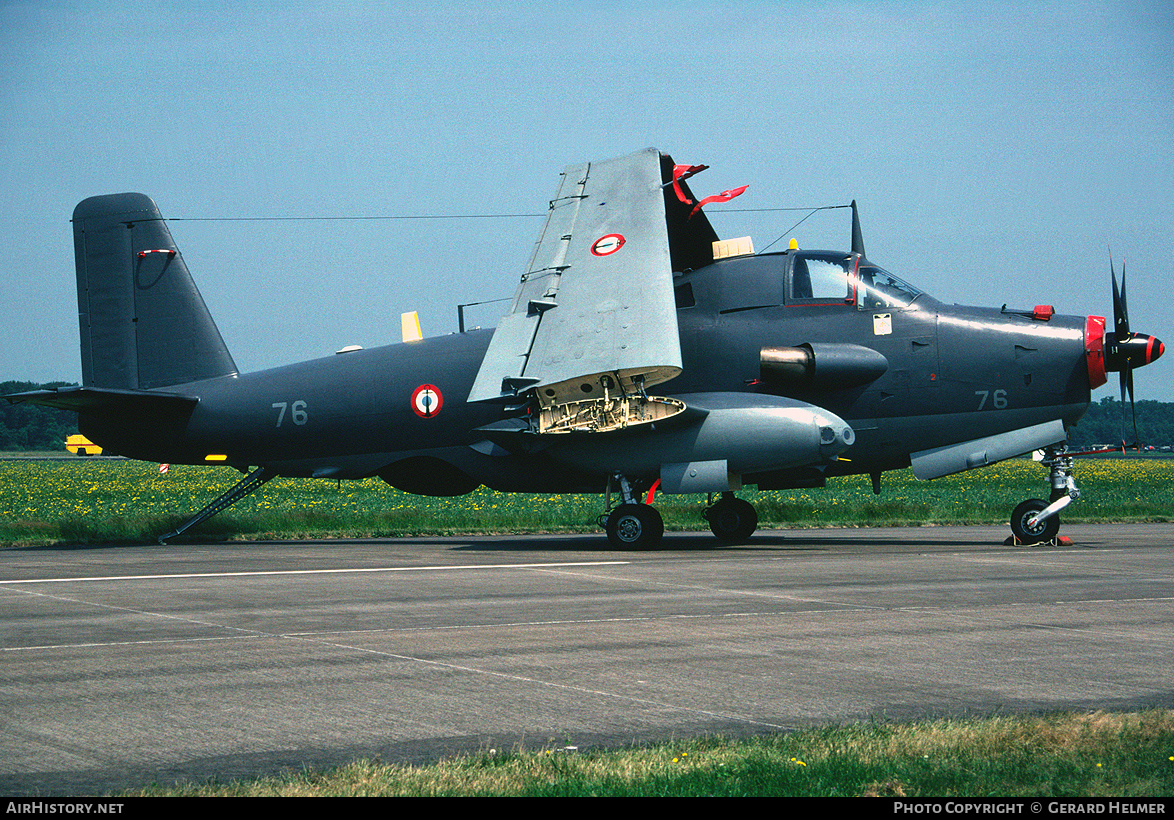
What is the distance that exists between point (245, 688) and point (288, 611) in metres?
3.81

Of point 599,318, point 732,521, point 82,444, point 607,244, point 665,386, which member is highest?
point 607,244

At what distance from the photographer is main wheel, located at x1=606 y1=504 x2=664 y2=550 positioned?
18.0m

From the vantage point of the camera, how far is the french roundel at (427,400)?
19781 mm

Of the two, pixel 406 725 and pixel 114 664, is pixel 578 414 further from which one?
pixel 406 725

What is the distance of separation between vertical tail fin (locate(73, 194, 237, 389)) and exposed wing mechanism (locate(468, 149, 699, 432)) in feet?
23.8

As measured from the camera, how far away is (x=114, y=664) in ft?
26.2

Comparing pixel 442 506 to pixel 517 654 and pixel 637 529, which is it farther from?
pixel 517 654

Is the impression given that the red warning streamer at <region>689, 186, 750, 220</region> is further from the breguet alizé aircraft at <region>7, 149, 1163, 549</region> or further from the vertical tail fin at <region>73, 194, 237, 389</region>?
the vertical tail fin at <region>73, 194, 237, 389</region>

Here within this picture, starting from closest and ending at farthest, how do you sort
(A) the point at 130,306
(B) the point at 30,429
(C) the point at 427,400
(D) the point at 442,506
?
(C) the point at 427,400
(A) the point at 130,306
(D) the point at 442,506
(B) the point at 30,429

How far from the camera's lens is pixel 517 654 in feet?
27.8

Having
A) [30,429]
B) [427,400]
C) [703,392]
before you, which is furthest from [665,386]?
[30,429]

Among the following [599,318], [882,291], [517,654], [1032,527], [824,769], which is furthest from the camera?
[882,291]

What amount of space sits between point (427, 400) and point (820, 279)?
716 cm

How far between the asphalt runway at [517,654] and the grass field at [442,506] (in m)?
7.51
